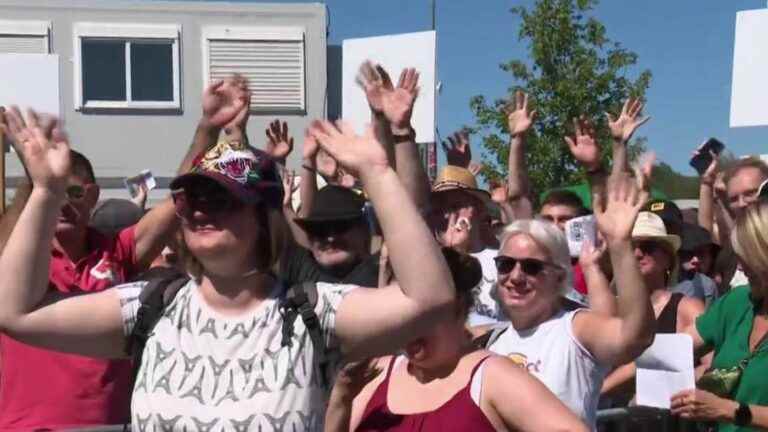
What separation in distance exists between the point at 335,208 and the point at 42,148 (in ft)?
8.33

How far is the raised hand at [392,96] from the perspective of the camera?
373cm

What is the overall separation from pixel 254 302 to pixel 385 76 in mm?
1422

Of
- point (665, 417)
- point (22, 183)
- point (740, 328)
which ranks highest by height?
point (22, 183)

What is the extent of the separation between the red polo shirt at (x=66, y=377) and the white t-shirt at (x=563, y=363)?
4.87 feet

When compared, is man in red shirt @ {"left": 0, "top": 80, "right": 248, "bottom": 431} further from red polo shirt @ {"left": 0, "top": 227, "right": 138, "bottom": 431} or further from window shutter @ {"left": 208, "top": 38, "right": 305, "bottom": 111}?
window shutter @ {"left": 208, "top": 38, "right": 305, "bottom": 111}

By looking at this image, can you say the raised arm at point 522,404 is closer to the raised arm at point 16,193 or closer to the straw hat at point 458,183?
the raised arm at point 16,193

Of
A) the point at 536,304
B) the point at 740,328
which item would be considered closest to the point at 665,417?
the point at 740,328

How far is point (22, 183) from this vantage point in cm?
340

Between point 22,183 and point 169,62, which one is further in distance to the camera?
point 169,62

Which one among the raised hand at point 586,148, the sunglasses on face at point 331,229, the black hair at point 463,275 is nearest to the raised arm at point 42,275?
the black hair at point 463,275

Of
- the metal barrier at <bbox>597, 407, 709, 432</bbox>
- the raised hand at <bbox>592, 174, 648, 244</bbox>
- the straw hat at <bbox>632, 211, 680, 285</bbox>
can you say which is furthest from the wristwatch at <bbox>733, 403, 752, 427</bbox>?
the straw hat at <bbox>632, 211, 680, 285</bbox>

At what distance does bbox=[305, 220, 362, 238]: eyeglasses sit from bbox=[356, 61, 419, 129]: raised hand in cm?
100

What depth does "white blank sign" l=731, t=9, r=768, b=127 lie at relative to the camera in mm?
6086

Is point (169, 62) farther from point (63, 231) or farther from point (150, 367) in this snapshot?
point (150, 367)
